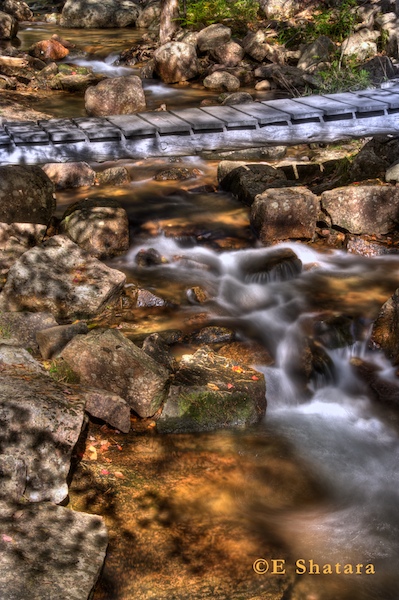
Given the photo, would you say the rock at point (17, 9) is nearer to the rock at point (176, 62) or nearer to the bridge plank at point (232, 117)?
the rock at point (176, 62)

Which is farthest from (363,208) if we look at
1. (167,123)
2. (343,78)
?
(343,78)

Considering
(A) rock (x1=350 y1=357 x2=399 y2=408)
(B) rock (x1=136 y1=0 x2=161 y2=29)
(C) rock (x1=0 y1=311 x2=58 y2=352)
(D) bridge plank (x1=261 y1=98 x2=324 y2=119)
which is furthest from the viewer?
(B) rock (x1=136 y1=0 x2=161 y2=29)

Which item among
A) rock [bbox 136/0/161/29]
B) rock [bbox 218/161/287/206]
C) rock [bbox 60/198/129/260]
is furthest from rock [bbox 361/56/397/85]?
rock [bbox 136/0/161/29]

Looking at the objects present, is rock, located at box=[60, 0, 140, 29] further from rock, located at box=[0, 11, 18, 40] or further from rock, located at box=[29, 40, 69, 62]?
rock, located at box=[29, 40, 69, 62]

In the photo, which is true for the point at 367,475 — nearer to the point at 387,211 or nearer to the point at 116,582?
the point at 116,582

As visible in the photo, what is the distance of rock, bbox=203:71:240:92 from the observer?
14.0m

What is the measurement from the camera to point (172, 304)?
673 cm

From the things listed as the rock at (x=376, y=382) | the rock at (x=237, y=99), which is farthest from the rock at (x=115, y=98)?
the rock at (x=376, y=382)

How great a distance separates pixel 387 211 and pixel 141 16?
15647mm

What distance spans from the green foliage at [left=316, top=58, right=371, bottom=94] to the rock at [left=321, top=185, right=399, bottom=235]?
4.03 m

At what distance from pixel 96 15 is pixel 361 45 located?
9.99 m

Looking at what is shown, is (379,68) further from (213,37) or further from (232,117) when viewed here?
(232,117)

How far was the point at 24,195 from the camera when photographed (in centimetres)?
741

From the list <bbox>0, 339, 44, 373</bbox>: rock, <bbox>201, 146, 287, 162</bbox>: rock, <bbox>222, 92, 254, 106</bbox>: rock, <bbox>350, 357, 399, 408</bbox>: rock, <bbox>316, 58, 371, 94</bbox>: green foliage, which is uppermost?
<bbox>316, 58, 371, 94</bbox>: green foliage
